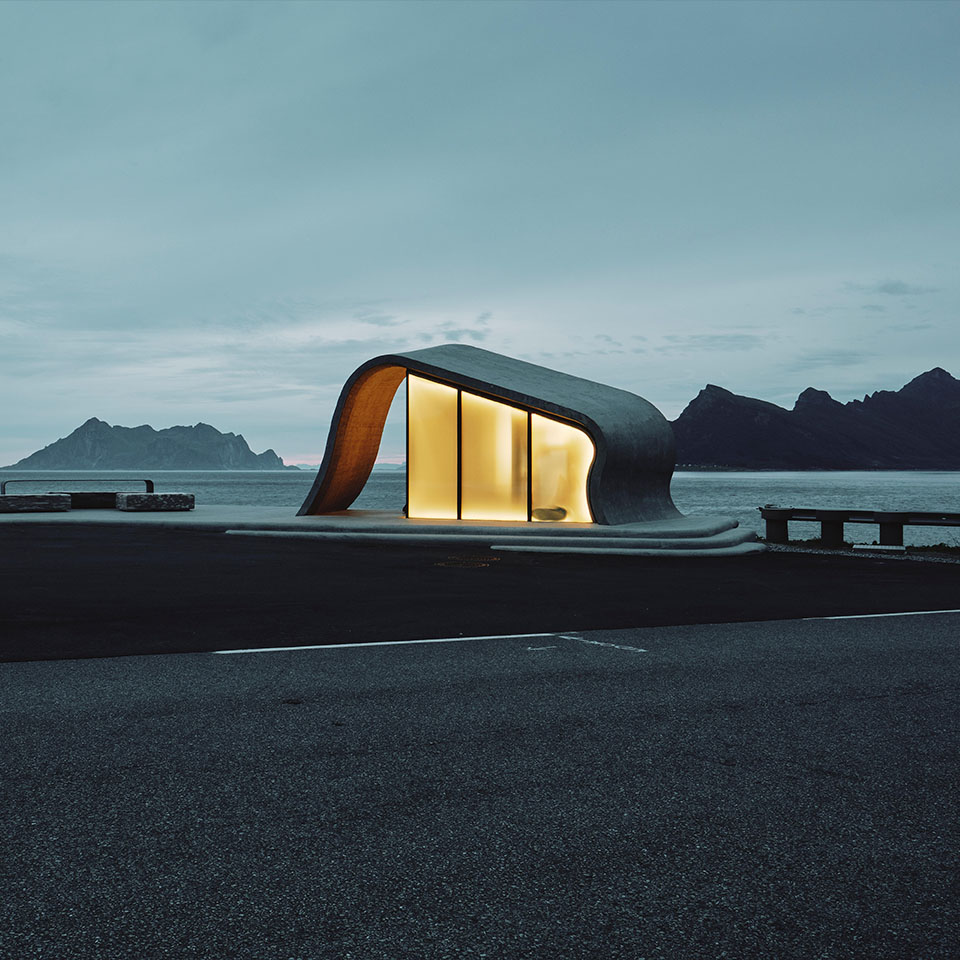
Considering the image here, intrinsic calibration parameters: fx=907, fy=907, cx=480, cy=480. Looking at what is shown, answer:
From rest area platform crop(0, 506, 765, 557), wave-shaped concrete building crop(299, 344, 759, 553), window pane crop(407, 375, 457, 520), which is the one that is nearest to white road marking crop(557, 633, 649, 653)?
rest area platform crop(0, 506, 765, 557)

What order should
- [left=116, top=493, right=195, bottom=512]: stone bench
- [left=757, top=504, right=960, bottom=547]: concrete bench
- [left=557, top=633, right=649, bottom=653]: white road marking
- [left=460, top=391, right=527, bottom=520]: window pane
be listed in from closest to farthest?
[left=557, top=633, right=649, bottom=653]: white road marking → [left=757, top=504, right=960, bottom=547]: concrete bench → [left=460, top=391, right=527, bottom=520]: window pane → [left=116, top=493, right=195, bottom=512]: stone bench

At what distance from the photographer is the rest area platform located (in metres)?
19.0

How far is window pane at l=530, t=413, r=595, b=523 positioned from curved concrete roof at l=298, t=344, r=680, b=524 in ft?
1.60

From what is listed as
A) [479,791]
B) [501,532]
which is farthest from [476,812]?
[501,532]

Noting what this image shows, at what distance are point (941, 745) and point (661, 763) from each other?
63.6 inches

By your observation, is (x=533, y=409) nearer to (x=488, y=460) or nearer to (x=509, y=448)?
(x=509, y=448)

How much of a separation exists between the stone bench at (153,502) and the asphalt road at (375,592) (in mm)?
9808

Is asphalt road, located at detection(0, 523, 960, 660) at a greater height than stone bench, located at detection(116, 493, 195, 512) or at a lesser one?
lesser

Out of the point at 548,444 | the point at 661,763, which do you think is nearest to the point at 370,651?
the point at 661,763

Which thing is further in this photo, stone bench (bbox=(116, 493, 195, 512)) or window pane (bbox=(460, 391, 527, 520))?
stone bench (bbox=(116, 493, 195, 512))

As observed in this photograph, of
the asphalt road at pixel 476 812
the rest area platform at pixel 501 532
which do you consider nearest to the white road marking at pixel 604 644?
the asphalt road at pixel 476 812

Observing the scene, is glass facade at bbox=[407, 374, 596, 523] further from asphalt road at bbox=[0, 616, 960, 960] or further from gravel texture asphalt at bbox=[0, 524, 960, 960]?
asphalt road at bbox=[0, 616, 960, 960]

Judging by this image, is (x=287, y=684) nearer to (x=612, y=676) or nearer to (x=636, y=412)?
(x=612, y=676)

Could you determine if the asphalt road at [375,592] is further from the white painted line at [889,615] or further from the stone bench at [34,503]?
the stone bench at [34,503]
